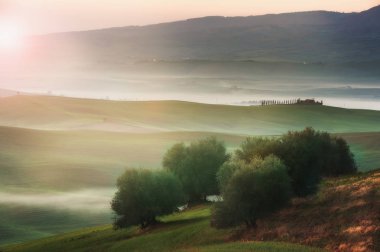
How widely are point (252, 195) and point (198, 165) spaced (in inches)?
1388

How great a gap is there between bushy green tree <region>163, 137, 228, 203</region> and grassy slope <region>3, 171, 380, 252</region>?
662 inches

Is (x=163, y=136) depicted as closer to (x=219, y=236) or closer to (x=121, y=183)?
(x=121, y=183)

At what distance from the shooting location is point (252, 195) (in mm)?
57344

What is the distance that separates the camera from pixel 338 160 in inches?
3728

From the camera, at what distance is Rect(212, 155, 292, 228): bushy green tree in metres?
56.9

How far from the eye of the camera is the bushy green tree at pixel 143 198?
73438mm

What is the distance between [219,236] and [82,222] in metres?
42.3

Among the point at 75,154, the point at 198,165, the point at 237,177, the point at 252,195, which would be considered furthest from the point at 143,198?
the point at 75,154

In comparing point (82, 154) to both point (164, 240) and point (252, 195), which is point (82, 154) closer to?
point (164, 240)

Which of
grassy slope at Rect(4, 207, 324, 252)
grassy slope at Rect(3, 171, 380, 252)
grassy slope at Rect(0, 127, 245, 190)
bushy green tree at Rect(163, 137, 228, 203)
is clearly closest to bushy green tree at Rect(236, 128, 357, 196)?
grassy slope at Rect(3, 171, 380, 252)

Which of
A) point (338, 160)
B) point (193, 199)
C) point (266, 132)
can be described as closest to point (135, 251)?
point (193, 199)

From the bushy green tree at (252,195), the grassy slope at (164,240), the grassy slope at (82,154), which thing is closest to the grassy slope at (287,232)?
the grassy slope at (164,240)

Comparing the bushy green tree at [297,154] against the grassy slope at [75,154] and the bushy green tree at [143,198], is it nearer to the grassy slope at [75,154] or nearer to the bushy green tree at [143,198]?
the bushy green tree at [143,198]

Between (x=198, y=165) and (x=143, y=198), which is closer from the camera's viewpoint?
(x=143, y=198)
